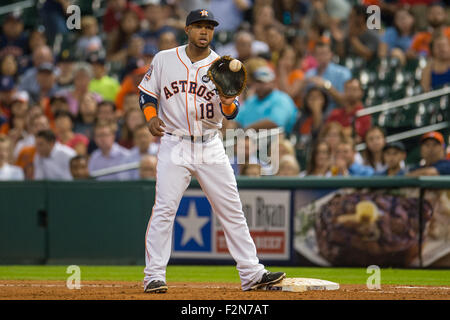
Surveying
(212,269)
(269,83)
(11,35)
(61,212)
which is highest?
(11,35)

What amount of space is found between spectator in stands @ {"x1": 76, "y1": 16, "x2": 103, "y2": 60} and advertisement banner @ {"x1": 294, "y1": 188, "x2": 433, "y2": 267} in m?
6.90

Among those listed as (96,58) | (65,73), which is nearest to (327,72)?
(96,58)

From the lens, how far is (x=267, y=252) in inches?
408

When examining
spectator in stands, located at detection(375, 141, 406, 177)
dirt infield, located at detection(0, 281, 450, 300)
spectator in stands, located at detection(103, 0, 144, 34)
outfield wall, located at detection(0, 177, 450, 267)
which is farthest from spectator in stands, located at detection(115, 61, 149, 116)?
dirt infield, located at detection(0, 281, 450, 300)

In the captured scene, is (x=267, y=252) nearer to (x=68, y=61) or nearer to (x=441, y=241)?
(x=441, y=241)

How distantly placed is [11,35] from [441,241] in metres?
9.89

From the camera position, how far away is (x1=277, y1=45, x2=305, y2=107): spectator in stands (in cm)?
1326

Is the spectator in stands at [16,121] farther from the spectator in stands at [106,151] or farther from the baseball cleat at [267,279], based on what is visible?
the baseball cleat at [267,279]

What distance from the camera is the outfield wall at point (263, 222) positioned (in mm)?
10109

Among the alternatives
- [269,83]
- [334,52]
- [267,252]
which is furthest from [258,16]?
[267,252]

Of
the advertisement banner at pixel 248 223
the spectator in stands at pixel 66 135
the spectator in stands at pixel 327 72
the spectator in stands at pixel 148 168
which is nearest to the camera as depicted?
the advertisement banner at pixel 248 223

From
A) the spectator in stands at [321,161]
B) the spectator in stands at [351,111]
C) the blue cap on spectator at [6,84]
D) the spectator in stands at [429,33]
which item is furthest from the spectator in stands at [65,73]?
the spectator in stands at [429,33]

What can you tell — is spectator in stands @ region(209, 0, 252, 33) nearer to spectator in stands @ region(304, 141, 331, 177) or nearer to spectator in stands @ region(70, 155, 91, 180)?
spectator in stands @ region(304, 141, 331, 177)

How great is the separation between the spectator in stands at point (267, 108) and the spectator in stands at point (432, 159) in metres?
2.30
